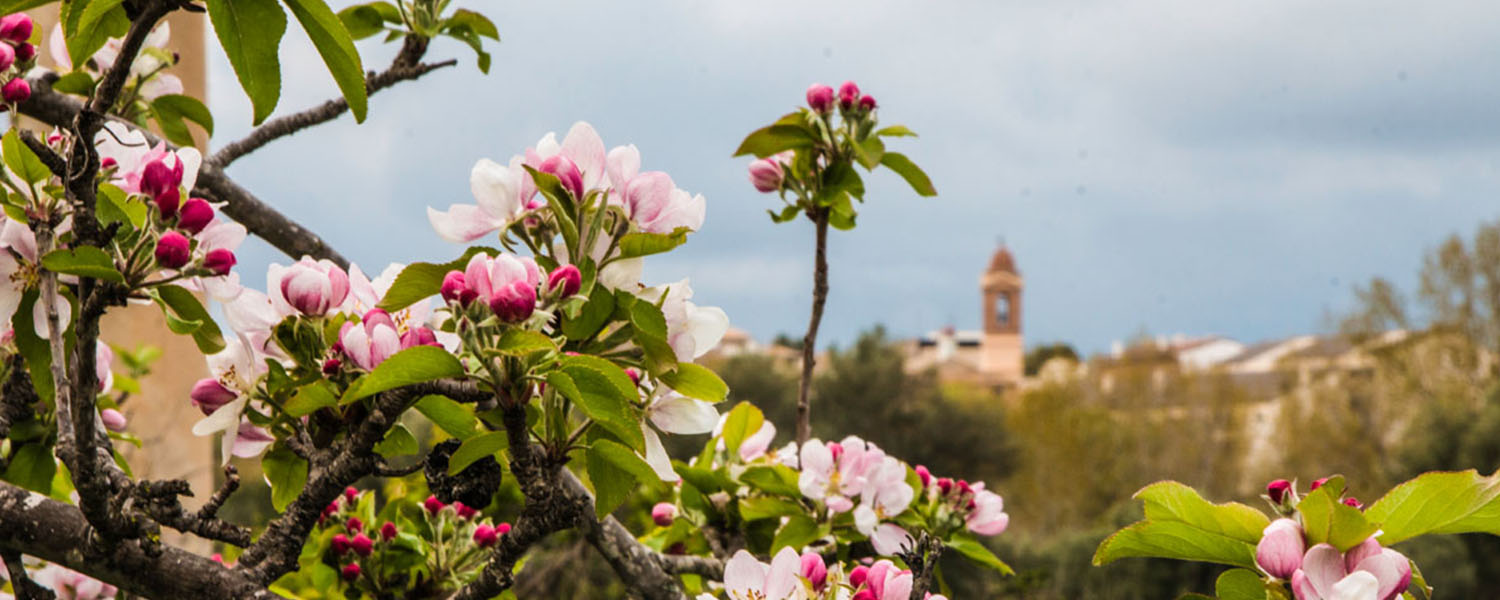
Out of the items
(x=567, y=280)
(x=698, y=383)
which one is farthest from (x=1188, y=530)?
(x=567, y=280)

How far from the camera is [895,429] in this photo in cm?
2222

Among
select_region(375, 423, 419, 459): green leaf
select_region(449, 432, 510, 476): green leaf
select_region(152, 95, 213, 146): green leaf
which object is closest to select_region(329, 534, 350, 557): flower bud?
select_region(375, 423, 419, 459): green leaf

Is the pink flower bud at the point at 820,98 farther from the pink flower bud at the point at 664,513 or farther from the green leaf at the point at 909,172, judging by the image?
the pink flower bud at the point at 664,513

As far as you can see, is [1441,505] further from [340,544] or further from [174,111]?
[174,111]

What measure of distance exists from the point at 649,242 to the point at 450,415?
25 centimetres

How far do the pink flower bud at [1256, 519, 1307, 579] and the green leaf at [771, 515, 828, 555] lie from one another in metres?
0.84

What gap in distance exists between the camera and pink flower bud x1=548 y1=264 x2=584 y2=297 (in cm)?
102

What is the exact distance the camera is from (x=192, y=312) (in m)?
1.18

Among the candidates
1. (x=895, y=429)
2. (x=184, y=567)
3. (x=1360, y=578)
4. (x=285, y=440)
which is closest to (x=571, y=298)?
(x=285, y=440)

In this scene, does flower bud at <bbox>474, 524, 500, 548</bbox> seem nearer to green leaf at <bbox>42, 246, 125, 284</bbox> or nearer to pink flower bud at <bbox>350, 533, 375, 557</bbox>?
pink flower bud at <bbox>350, 533, 375, 557</bbox>

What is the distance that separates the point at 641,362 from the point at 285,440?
1.29ft

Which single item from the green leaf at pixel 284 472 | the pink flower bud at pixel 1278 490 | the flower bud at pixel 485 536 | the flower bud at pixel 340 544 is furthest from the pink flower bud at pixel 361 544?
the pink flower bud at pixel 1278 490

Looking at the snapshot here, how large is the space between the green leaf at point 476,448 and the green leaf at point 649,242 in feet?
0.68

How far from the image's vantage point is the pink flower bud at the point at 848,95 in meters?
1.89
